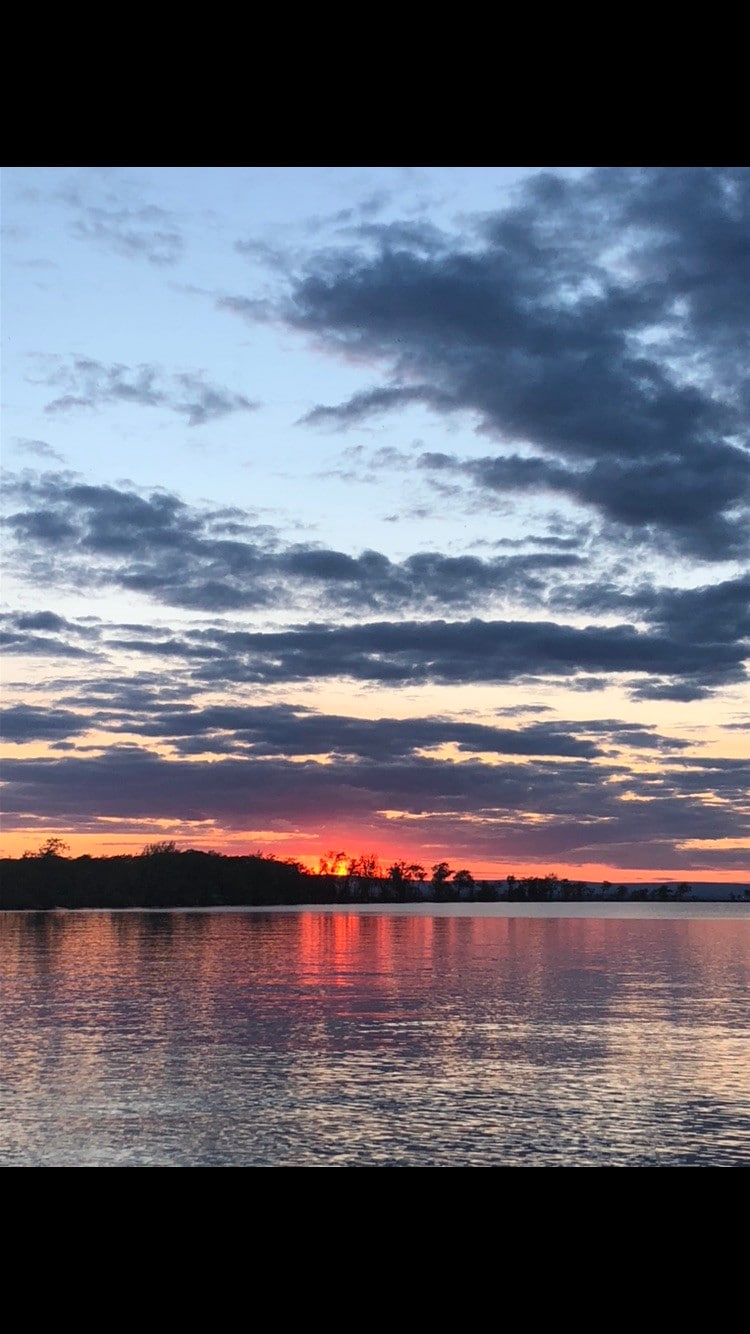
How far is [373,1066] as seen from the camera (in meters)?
21.6

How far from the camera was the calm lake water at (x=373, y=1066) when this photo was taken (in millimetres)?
14258

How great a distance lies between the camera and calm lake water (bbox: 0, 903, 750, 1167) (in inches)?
561

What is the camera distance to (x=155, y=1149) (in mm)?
14273
